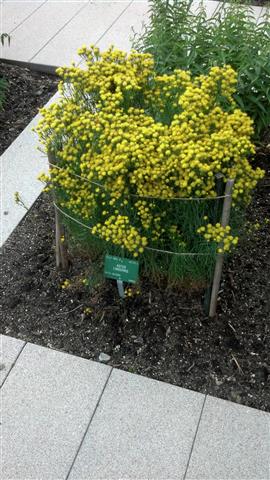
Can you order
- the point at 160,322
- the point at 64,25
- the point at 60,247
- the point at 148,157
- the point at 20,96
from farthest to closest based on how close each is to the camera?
the point at 64,25, the point at 20,96, the point at 60,247, the point at 160,322, the point at 148,157

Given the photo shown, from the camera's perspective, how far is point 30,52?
4.39m

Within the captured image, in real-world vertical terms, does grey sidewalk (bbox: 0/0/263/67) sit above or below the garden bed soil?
above

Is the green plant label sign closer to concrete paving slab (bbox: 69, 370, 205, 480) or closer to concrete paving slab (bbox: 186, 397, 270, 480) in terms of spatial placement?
concrete paving slab (bbox: 69, 370, 205, 480)

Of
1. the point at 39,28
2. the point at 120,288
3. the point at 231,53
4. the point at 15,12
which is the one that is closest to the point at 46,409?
the point at 120,288

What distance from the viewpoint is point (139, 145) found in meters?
2.01

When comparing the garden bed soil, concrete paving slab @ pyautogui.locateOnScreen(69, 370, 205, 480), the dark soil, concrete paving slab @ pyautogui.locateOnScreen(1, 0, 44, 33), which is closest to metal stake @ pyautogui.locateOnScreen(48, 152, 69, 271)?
the garden bed soil

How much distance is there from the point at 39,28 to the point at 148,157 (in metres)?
3.27

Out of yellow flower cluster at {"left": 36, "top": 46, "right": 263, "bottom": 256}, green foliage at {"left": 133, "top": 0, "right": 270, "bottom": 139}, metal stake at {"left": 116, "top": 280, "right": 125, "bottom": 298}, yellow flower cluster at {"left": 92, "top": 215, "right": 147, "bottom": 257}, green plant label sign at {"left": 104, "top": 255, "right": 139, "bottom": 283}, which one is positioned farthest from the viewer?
green foliage at {"left": 133, "top": 0, "right": 270, "bottom": 139}

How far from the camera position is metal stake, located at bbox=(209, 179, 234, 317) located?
208 centimetres

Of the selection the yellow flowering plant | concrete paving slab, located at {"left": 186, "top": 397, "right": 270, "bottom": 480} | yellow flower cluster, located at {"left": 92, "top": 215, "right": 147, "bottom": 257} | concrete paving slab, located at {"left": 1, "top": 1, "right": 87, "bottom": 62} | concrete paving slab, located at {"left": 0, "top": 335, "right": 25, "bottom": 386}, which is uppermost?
concrete paving slab, located at {"left": 1, "top": 1, "right": 87, "bottom": 62}

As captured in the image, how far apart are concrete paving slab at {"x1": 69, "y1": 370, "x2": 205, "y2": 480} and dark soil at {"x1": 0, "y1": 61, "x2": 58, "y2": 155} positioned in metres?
1.98

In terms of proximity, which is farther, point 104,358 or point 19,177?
point 19,177

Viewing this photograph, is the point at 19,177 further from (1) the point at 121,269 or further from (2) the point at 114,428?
(2) the point at 114,428

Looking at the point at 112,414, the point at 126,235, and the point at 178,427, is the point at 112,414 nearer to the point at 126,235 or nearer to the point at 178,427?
the point at 178,427
